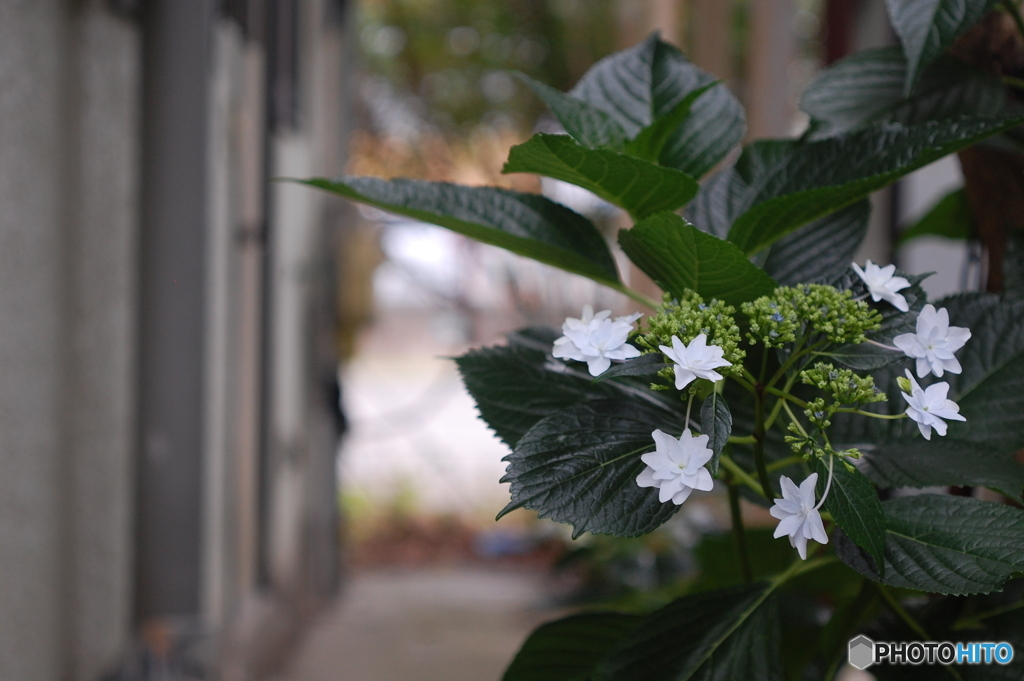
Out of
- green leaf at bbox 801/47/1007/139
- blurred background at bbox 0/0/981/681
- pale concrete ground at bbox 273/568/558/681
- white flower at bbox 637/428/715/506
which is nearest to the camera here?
white flower at bbox 637/428/715/506

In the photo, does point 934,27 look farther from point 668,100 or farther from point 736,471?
point 736,471

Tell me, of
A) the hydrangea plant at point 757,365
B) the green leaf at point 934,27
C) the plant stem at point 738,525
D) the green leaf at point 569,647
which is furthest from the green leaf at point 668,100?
the green leaf at point 569,647

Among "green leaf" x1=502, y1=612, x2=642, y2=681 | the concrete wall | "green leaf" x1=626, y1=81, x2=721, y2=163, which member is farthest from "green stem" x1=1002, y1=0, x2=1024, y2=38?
the concrete wall

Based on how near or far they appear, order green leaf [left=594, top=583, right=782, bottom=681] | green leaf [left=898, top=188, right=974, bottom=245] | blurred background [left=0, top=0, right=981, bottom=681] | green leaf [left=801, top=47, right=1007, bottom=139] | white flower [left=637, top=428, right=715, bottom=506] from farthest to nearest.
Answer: blurred background [left=0, top=0, right=981, bottom=681] → green leaf [left=898, top=188, right=974, bottom=245] → green leaf [left=801, top=47, right=1007, bottom=139] → green leaf [left=594, top=583, right=782, bottom=681] → white flower [left=637, top=428, right=715, bottom=506]

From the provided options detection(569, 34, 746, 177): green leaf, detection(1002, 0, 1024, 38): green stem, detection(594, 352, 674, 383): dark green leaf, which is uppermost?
detection(1002, 0, 1024, 38): green stem

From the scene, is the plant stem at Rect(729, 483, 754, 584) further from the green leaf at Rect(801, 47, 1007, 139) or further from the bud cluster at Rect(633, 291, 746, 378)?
the green leaf at Rect(801, 47, 1007, 139)

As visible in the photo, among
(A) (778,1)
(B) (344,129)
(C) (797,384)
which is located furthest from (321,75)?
(C) (797,384)

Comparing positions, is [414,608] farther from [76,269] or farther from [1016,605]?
[1016,605]
